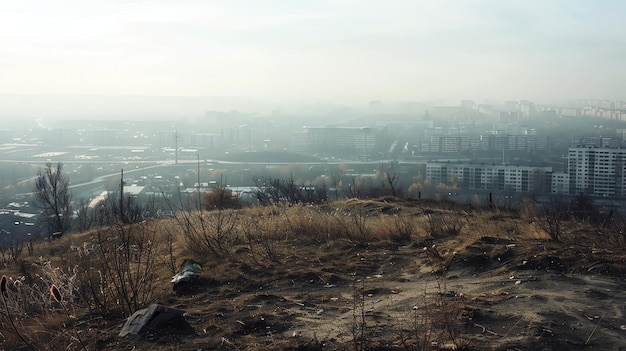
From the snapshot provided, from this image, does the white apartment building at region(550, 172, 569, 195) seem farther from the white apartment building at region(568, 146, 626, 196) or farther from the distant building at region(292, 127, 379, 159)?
the distant building at region(292, 127, 379, 159)

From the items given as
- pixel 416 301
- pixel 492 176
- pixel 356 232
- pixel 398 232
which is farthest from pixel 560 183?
pixel 416 301

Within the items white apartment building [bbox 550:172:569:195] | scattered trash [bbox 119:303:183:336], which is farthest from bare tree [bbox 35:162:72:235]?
white apartment building [bbox 550:172:569:195]

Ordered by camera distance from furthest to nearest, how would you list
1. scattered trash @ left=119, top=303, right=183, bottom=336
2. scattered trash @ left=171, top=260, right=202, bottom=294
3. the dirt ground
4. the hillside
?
scattered trash @ left=171, top=260, right=202, bottom=294 < scattered trash @ left=119, top=303, right=183, bottom=336 < the hillside < the dirt ground

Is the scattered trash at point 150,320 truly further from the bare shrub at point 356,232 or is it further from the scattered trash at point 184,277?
the bare shrub at point 356,232

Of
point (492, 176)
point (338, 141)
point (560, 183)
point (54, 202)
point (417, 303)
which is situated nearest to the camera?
point (417, 303)

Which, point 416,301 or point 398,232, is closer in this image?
point 416,301

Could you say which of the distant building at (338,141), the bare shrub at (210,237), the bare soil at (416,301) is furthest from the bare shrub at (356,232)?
the distant building at (338,141)

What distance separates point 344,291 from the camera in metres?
5.12

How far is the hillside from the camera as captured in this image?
3768 mm

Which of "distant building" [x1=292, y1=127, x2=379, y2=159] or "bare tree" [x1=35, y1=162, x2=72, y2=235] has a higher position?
"distant building" [x1=292, y1=127, x2=379, y2=159]

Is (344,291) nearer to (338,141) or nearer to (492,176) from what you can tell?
(492,176)

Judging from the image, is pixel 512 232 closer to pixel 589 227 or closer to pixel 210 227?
pixel 589 227

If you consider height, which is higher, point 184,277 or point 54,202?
point 184,277

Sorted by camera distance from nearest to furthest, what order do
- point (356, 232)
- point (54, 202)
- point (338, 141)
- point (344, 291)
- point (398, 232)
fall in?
point (344, 291) < point (398, 232) < point (356, 232) < point (54, 202) < point (338, 141)
